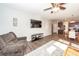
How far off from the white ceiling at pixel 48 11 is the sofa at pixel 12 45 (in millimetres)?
459

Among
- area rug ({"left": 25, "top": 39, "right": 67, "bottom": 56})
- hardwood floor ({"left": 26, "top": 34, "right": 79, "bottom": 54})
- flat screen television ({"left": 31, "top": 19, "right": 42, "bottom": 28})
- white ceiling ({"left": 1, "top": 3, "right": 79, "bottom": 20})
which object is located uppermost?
white ceiling ({"left": 1, "top": 3, "right": 79, "bottom": 20})

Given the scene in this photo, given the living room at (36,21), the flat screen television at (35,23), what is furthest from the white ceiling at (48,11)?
the flat screen television at (35,23)

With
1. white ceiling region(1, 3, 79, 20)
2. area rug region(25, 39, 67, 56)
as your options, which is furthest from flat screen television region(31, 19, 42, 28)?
area rug region(25, 39, 67, 56)

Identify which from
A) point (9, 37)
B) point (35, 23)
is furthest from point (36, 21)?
point (9, 37)

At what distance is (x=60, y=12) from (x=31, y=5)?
485 millimetres

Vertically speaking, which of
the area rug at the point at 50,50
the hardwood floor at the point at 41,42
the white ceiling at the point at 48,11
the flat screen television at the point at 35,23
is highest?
the white ceiling at the point at 48,11

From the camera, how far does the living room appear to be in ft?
5.51

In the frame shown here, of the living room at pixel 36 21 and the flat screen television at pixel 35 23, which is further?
the flat screen television at pixel 35 23

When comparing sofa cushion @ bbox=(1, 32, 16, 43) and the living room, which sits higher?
the living room

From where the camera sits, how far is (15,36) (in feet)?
5.77

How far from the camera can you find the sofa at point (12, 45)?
1.67m

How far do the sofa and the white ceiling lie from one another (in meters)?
0.46

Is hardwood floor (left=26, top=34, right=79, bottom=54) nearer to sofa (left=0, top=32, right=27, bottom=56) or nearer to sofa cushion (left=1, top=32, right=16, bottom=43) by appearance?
sofa (left=0, top=32, right=27, bottom=56)

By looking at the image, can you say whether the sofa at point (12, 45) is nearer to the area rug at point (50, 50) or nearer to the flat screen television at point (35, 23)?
the area rug at point (50, 50)
